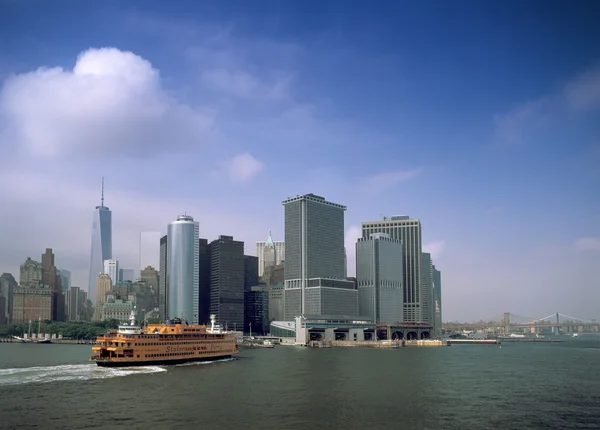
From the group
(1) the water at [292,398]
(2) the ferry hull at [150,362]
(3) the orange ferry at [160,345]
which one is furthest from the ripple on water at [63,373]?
(3) the orange ferry at [160,345]

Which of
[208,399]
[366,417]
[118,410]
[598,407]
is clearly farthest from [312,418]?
[598,407]

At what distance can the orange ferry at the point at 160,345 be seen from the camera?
438 ft

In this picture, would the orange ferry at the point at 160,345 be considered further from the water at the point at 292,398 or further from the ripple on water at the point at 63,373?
the water at the point at 292,398

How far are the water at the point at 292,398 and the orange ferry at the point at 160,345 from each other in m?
4.27

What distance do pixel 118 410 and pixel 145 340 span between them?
193 feet

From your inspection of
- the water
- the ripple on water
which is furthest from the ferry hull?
the water

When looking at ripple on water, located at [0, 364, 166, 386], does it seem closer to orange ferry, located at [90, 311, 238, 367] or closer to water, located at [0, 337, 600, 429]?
water, located at [0, 337, 600, 429]

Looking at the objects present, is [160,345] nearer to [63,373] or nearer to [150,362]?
[150,362]

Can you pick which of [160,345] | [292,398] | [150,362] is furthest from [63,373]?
[292,398]

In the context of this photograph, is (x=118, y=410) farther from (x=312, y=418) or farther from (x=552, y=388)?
(x=552, y=388)

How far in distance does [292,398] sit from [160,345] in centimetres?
6009

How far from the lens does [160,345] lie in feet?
473

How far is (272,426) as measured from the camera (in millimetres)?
72688

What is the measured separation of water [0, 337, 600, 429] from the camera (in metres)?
75.4
